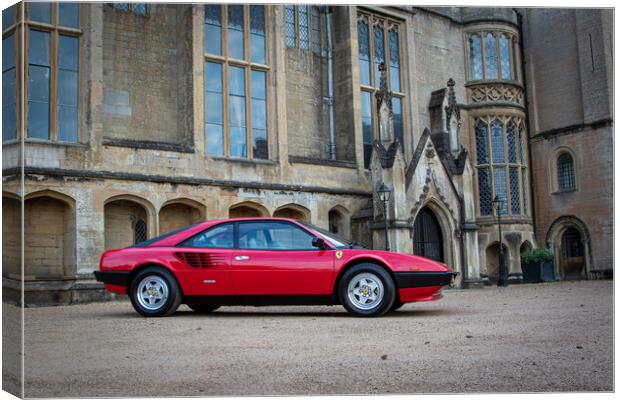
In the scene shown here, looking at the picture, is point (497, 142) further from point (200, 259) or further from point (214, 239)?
point (200, 259)

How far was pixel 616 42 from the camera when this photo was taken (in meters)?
8.43

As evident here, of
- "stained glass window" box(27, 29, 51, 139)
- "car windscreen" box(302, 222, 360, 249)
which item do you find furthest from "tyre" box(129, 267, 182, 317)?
"stained glass window" box(27, 29, 51, 139)

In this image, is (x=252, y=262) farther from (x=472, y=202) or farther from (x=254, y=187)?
(x=472, y=202)

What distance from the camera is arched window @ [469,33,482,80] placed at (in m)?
19.8

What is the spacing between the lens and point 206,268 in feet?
28.7

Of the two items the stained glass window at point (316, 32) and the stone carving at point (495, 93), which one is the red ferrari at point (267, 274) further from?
the stained glass window at point (316, 32)

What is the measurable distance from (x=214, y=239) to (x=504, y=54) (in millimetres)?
12308

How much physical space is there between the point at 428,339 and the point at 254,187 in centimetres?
1044

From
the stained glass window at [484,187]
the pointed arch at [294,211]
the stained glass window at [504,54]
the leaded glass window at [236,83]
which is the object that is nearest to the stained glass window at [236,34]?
the leaded glass window at [236,83]

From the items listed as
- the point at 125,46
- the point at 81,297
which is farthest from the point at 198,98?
the point at 81,297

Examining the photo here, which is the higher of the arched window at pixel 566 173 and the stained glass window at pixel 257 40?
the stained glass window at pixel 257 40

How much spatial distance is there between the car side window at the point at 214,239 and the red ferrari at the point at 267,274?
1 centimetres

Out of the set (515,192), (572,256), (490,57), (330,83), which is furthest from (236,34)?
(572,256)

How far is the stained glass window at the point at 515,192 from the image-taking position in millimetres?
15817
